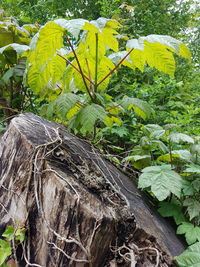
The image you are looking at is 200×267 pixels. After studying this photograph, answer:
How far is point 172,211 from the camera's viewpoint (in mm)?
1174

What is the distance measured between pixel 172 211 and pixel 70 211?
2.00ft

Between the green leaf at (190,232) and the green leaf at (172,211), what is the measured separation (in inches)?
2.0

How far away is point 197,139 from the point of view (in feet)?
4.30

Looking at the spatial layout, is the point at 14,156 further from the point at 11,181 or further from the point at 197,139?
the point at 197,139

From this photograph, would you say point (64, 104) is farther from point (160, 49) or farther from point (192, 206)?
point (192, 206)

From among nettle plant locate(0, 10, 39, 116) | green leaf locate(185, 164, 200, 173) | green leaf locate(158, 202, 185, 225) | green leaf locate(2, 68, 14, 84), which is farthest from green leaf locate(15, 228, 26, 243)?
green leaf locate(2, 68, 14, 84)

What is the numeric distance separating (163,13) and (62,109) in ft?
14.8

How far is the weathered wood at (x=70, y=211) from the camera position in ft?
2.60

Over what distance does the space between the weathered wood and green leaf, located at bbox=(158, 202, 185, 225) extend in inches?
2.2

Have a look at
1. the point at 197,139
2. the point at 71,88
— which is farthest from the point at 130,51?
the point at 197,139

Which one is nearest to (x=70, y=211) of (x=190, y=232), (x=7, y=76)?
(x=190, y=232)

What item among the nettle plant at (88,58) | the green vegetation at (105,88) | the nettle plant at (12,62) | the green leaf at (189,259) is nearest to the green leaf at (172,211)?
the green vegetation at (105,88)

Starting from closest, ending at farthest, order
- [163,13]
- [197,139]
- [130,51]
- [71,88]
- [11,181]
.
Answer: [11,181] < [130,51] < [197,139] < [71,88] < [163,13]

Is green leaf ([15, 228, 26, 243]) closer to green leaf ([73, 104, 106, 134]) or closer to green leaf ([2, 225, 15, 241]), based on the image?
green leaf ([2, 225, 15, 241])
